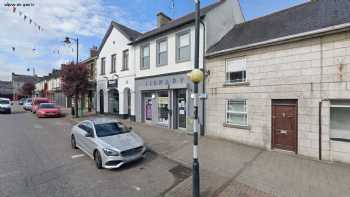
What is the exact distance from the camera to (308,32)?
25.5 ft

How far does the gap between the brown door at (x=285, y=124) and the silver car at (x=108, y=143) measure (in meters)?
5.63

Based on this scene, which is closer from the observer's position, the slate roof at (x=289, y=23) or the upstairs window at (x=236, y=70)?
the slate roof at (x=289, y=23)

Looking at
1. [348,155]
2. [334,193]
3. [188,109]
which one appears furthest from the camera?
[188,109]

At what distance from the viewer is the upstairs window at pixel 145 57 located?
50.8 feet

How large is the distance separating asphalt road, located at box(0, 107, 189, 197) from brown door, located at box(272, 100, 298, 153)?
4.66m

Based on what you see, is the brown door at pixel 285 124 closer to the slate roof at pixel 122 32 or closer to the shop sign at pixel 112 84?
the slate roof at pixel 122 32

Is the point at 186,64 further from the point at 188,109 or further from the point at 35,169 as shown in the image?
the point at 35,169

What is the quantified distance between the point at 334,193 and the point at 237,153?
3612 millimetres

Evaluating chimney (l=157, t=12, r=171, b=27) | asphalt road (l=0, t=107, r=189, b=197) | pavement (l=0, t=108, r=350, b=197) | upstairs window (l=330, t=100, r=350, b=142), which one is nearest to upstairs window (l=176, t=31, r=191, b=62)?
chimney (l=157, t=12, r=171, b=27)

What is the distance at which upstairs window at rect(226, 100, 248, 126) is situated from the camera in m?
9.93

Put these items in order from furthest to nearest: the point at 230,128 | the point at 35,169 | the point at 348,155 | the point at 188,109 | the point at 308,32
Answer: the point at 188,109 < the point at 230,128 < the point at 308,32 < the point at 348,155 < the point at 35,169

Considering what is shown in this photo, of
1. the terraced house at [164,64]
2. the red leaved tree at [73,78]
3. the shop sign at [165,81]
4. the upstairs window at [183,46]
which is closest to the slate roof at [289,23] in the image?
the terraced house at [164,64]

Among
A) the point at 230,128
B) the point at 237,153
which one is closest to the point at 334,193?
the point at 237,153

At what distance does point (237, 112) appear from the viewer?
1020 cm
